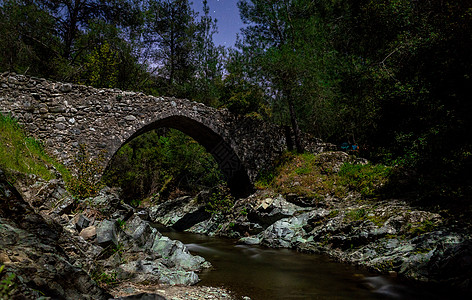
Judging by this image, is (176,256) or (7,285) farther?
(176,256)

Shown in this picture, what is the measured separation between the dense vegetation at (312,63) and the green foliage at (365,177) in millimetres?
687

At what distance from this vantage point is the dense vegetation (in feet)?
21.2

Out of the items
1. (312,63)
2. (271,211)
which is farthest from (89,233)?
(312,63)

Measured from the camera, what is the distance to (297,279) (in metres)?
5.20

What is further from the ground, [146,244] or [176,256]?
[146,244]

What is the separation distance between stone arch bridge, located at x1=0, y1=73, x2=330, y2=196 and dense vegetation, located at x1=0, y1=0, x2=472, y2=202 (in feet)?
5.98

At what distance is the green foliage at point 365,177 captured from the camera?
30.5 ft

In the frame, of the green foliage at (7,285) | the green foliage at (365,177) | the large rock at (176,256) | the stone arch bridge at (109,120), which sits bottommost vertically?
the large rock at (176,256)

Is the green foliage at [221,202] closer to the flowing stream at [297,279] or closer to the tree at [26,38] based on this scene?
the flowing stream at [297,279]

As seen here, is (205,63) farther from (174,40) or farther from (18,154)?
(18,154)

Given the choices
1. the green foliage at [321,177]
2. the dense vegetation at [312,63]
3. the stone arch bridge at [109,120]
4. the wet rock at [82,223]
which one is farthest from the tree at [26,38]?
the wet rock at [82,223]

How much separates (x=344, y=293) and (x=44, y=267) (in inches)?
165

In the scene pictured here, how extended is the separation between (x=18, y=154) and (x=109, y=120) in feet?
13.7

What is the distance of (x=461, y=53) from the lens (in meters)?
5.52
